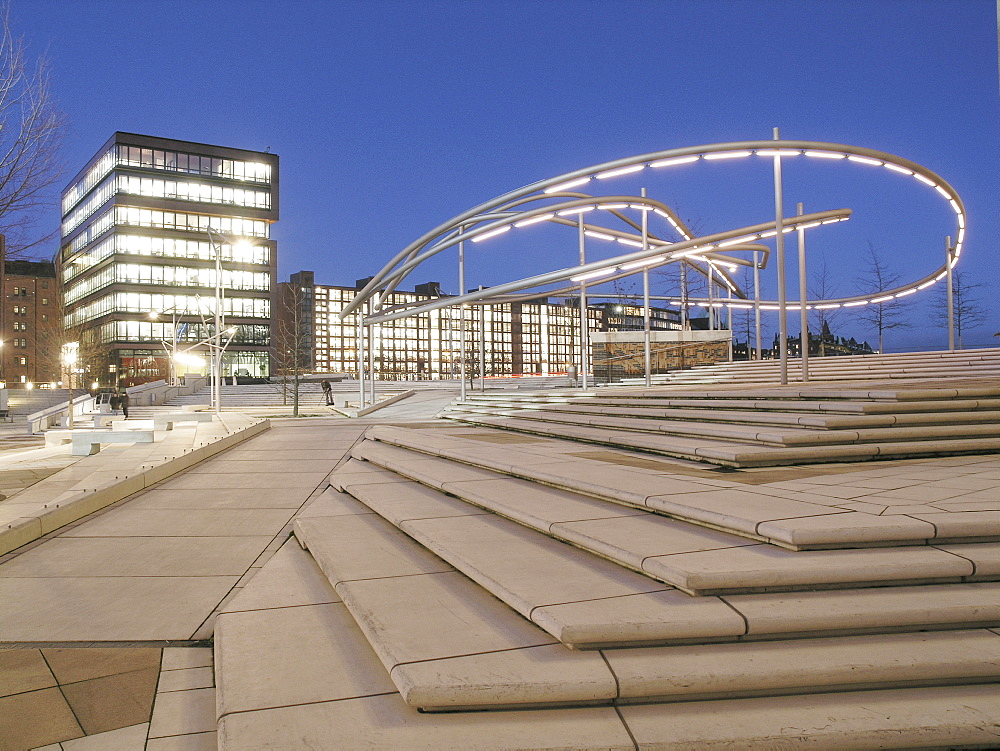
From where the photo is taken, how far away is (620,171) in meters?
13.8

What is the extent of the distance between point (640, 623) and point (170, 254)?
8603 centimetres

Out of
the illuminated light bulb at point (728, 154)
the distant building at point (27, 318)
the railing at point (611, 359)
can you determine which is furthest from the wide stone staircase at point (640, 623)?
the distant building at point (27, 318)

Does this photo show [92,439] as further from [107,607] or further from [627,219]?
[627,219]

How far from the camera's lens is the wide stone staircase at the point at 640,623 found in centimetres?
281

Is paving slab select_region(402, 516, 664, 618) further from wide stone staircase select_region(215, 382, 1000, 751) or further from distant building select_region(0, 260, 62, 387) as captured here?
distant building select_region(0, 260, 62, 387)

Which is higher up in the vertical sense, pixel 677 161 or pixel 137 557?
pixel 677 161

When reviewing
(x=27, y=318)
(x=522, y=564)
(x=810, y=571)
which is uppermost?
(x=27, y=318)

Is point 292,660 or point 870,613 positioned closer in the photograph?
point 870,613

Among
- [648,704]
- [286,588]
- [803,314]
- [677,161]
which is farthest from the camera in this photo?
[803,314]

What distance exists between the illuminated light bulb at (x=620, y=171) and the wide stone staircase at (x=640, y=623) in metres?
9.20

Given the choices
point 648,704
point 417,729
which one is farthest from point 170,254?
point 648,704

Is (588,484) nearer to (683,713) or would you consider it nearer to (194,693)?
(683,713)

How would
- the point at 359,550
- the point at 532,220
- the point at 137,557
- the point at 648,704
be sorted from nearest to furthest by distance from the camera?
the point at 648,704 → the point at 359,550 → the point at 137,557 → the point at 532,220

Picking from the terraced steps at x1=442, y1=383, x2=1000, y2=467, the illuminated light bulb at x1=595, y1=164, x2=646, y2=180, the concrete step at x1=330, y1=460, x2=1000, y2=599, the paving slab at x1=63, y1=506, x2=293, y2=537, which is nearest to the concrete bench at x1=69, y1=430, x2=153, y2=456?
the paving slab at x1=63, y1=506, x2=293, y2=537
